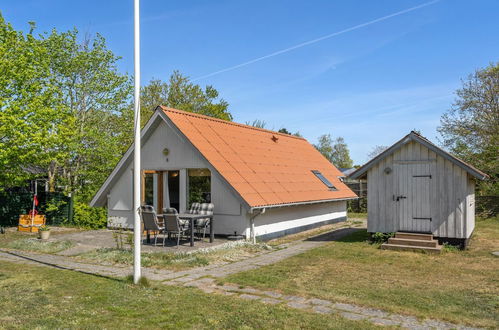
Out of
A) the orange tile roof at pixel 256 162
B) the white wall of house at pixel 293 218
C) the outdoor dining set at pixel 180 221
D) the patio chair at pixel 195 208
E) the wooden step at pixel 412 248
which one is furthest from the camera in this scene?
the white wall of house at pixel 293 218

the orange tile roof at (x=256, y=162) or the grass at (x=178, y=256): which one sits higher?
the orange tile roof at (x=256, y=162)

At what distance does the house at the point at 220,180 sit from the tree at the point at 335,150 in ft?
204

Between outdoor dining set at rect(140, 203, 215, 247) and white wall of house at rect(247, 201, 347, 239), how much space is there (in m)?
1.41

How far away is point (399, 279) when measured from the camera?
855cm

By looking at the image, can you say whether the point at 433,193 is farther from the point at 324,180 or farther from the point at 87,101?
the point at 87,101

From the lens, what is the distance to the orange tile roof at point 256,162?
14.0 metres

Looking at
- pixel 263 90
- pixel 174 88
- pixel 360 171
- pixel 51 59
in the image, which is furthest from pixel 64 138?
pixel 174 88

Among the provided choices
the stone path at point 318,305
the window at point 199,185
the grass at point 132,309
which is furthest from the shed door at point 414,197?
the grass at point 132,309

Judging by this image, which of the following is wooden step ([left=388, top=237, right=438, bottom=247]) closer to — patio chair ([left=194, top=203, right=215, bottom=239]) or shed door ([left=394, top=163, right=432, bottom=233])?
shed door ([left=394, top=163, right=432, bottom=233])


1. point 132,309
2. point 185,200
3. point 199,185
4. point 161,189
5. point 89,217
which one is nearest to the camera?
point 132,309

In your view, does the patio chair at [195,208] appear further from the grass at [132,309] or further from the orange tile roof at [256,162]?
the grass at [132,309]

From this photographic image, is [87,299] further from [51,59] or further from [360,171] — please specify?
[51,59]

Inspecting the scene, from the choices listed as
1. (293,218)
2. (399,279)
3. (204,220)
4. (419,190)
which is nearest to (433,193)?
(419,190)

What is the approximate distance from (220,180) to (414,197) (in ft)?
19.9
